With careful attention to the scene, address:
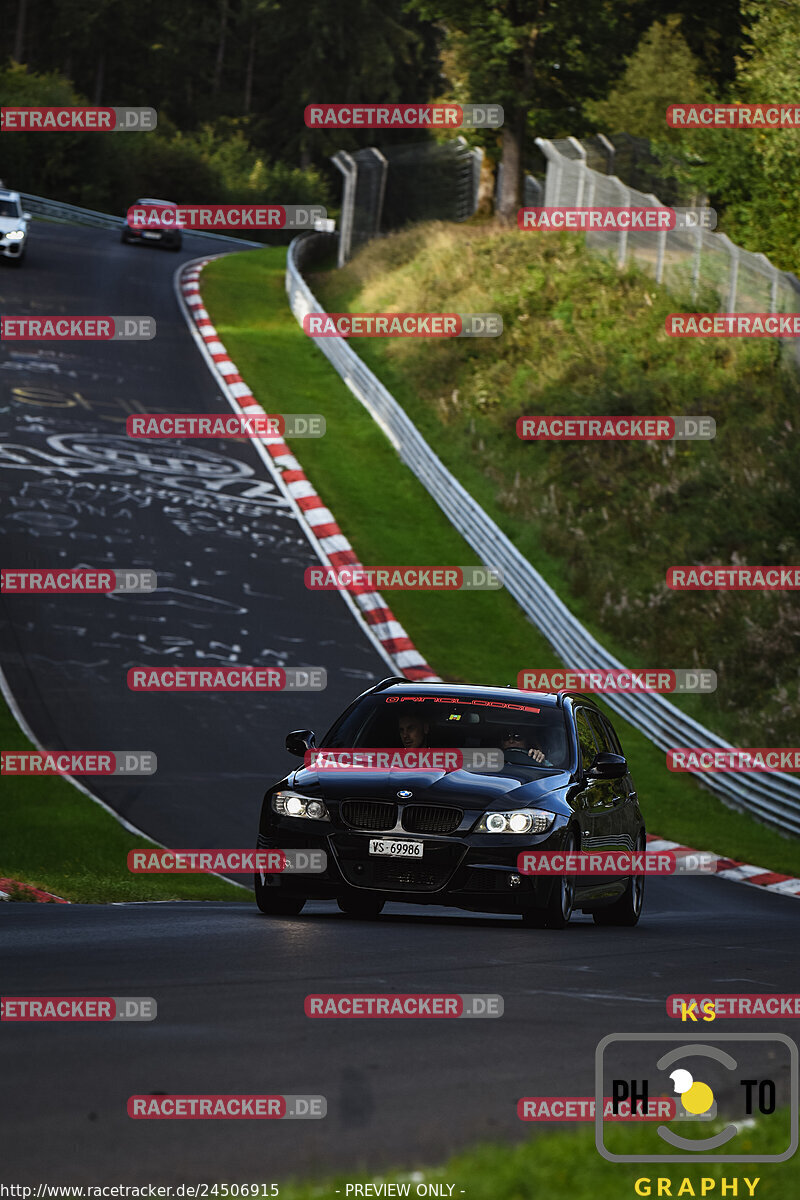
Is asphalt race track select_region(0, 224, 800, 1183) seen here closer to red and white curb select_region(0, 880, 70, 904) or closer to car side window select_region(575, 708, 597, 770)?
red and white curb select_region(0, 880, 70, 904)

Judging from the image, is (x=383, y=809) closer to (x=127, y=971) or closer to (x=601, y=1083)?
(x=127, y=971)

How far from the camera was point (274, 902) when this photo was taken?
34.4ft

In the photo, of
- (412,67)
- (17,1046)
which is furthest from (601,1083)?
(412,67)

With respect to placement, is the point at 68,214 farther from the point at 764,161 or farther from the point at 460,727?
the point at 460,727

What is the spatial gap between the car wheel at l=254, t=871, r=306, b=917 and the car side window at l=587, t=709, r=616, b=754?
2539mm

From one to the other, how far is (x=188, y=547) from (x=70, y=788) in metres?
9.58

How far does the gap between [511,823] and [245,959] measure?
2273mm

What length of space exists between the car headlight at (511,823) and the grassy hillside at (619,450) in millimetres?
11449

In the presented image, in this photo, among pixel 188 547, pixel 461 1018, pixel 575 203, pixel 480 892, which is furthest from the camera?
pixel 575 203

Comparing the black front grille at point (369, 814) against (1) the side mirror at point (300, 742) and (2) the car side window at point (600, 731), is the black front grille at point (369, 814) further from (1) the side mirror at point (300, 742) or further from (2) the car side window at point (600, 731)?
(2) the car side window at point (600, 731)

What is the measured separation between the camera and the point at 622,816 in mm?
11742

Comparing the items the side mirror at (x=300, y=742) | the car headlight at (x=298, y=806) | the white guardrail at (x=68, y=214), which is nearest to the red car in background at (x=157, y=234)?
the white guardrail at (x=68, y=214)

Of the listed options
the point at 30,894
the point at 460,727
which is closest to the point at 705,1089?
the point at 460,727

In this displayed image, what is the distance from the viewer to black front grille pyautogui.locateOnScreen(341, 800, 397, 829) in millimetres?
9938
